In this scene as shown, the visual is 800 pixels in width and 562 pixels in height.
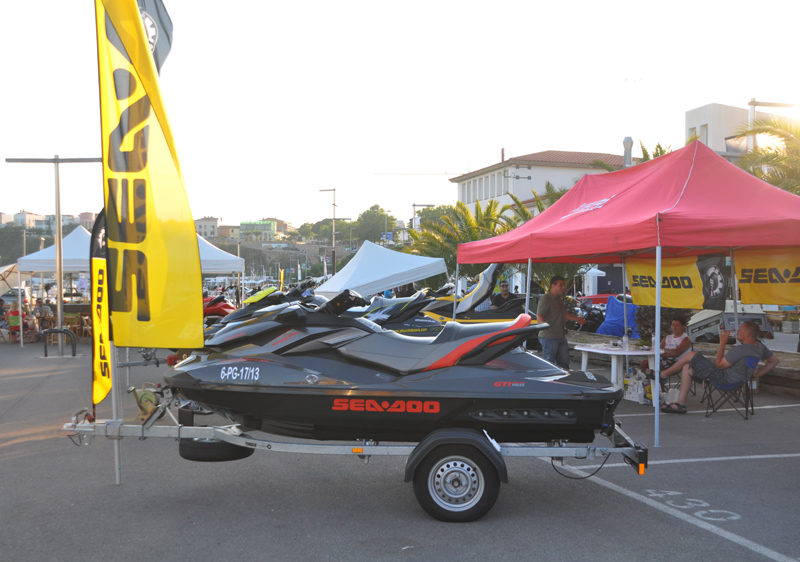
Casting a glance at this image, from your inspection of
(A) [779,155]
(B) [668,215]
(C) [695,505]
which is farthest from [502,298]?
(C) [695,505]

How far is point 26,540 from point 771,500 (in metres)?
5.47

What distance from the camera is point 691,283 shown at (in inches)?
393

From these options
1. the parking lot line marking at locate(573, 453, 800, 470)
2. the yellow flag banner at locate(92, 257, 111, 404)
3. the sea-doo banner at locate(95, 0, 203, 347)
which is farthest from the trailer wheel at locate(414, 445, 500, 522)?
the yellow flag banner at locate(92, 257, 111, 404)

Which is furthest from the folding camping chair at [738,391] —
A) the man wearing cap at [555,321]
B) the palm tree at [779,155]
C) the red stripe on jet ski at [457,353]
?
the palm tree at [779,155]

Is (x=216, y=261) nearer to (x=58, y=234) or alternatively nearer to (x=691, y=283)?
(x=58, y=234)

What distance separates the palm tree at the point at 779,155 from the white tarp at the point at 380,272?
8.72 meters

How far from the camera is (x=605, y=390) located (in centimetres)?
474

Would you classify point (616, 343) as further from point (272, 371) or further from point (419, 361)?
point (272, 371)

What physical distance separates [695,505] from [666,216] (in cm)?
314

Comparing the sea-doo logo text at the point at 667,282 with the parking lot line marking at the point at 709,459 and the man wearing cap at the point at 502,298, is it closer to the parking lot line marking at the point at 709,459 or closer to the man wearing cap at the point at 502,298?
the parking lot line marking at the point at 709,459

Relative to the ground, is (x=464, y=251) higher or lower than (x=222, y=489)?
higher

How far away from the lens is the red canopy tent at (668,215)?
6.87 metres

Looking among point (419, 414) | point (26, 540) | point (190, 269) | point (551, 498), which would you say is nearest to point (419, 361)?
point (419, 414)

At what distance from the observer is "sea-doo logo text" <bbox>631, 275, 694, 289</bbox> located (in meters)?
10.0
